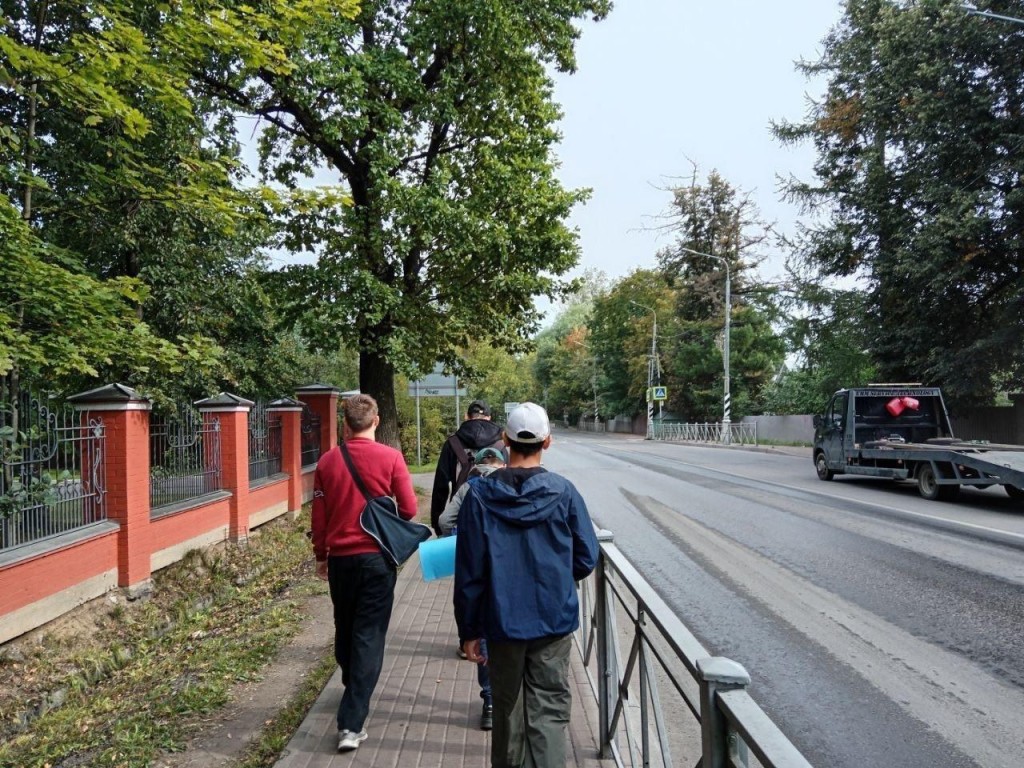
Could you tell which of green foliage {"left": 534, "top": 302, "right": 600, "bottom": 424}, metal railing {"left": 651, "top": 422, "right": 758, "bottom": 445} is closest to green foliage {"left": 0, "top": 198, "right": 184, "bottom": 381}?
metal railing {"left": 651, "top": 422, "right": 758, "bottom": 445}

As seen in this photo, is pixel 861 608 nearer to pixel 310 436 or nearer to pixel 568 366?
pixel 310 436

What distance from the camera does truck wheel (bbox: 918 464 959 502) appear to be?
13.4m

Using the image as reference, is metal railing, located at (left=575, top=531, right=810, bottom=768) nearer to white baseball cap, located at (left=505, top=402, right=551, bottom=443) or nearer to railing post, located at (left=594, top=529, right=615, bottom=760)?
railing post, located at (left=594, top=529, right=615, bottom=760)

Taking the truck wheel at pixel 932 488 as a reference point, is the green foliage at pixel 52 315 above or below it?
above

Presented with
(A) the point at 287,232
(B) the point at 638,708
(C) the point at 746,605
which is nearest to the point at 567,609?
(B) the point at 638,708

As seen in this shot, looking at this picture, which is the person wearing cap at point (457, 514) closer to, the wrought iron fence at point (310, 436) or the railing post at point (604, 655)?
the railing post at point (604, 655)

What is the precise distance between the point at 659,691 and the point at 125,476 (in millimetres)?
6118

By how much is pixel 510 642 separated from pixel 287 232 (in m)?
12.9

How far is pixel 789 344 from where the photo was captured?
2741 cm

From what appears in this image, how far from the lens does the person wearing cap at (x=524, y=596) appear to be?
2.74 metres

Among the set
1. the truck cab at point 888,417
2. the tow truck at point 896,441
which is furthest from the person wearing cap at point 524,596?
the truck cab at point 888,417

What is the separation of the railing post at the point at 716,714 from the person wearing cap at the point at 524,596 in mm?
929

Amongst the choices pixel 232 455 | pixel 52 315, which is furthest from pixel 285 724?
pixel 232 455

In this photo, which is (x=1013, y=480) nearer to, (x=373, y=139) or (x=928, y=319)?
(x=928, y=319)
